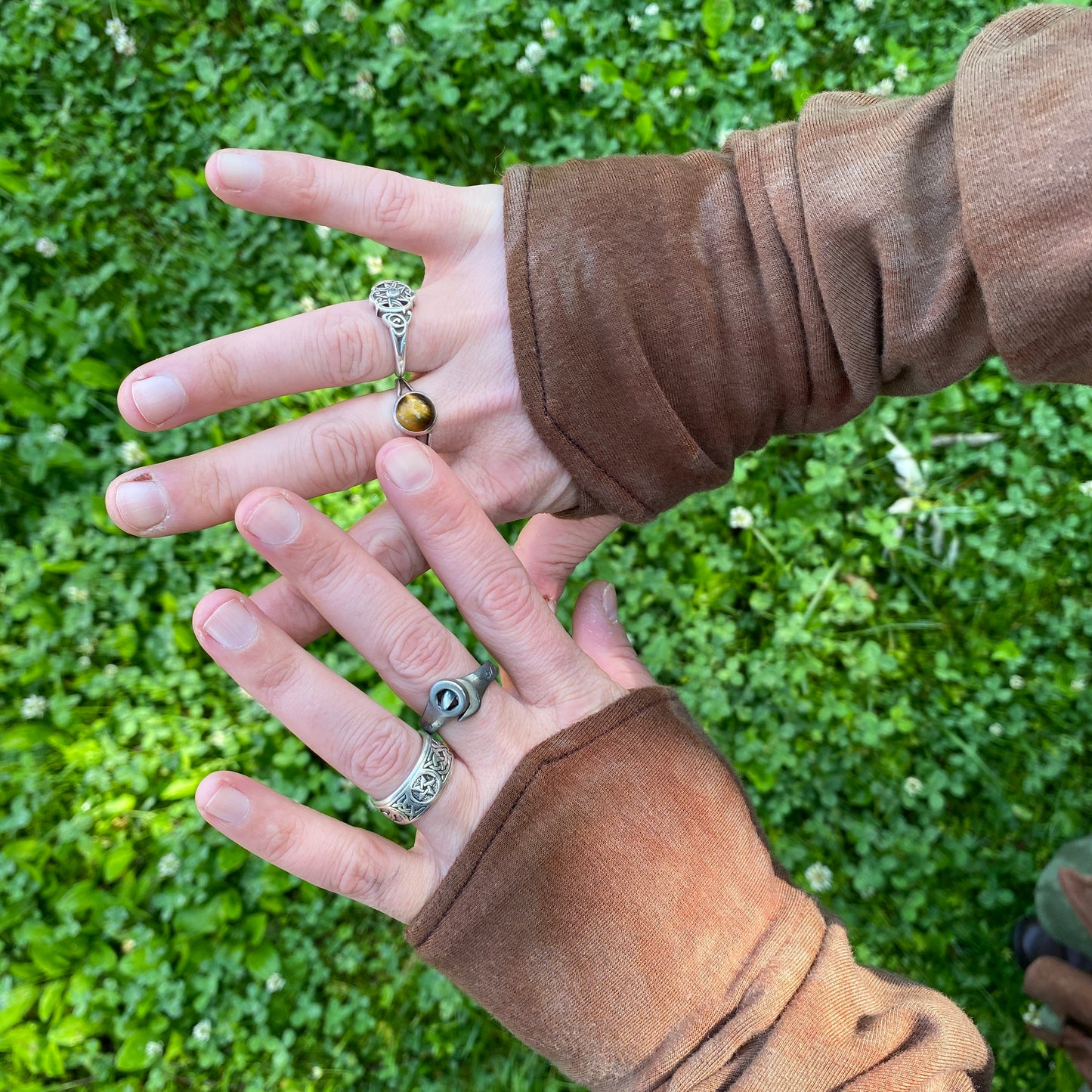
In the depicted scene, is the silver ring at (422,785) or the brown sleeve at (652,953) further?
the silver ring at (422,785)

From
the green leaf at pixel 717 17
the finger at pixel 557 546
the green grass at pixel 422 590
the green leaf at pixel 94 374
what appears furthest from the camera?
the green leaf at pixel 717 17

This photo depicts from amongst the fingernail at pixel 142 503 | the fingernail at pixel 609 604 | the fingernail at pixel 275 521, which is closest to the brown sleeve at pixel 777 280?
the fingernail at pixel 609 604

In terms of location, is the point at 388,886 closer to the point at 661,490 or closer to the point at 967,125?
the point at 661,490

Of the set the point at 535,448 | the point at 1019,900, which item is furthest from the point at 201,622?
the point at 1019,900

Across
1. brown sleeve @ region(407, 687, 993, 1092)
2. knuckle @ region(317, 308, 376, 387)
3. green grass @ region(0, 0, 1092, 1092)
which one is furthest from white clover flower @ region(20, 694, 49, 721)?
brown sleeve @ region(407, 687, 993, 1092)

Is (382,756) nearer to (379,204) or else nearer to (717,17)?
(379,204)

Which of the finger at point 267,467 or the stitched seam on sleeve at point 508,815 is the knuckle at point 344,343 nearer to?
the finger at point 267,467

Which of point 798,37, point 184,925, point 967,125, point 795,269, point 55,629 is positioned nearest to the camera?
point 967,125
